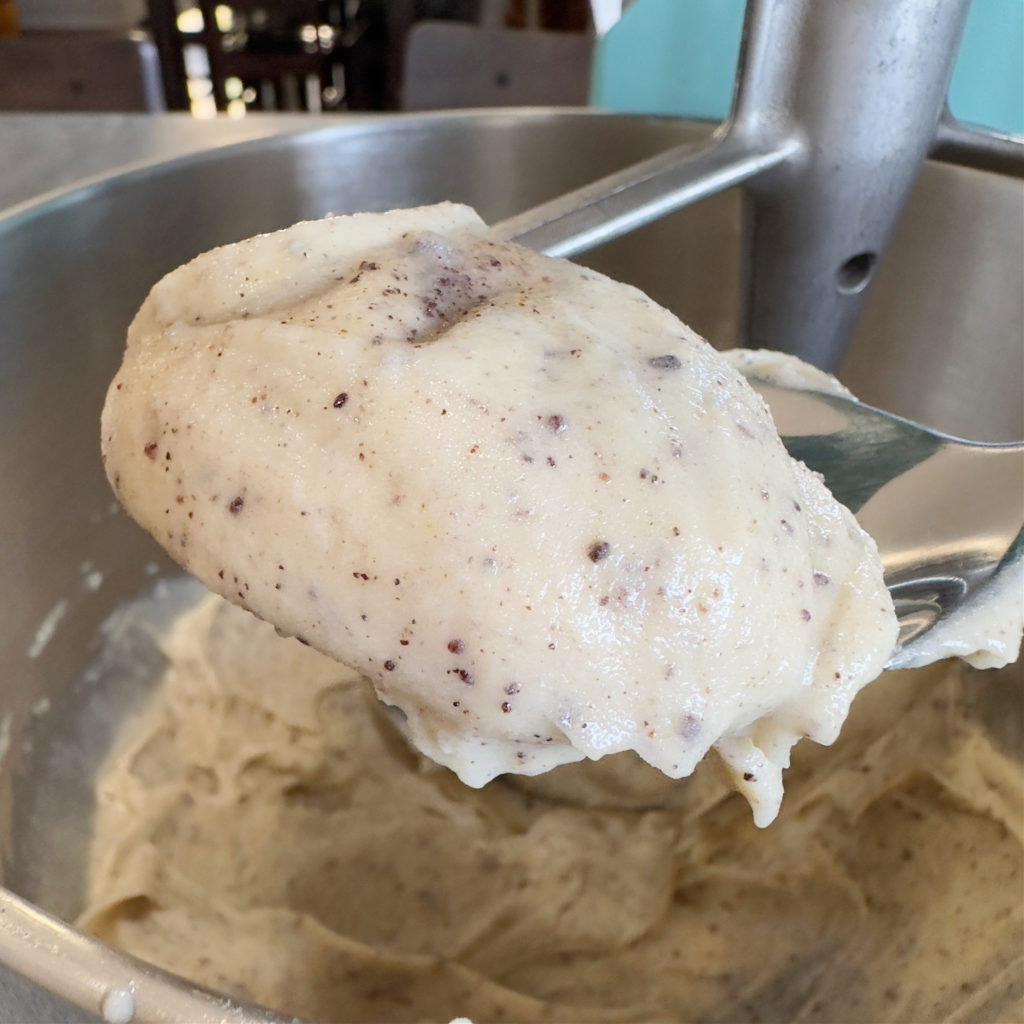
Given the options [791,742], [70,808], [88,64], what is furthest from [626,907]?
[88,64]

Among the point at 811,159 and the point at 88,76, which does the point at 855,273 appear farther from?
the point at 88,76

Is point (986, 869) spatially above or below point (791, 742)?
below

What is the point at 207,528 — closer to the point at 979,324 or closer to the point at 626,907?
the point at 626,907

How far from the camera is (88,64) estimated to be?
140cm

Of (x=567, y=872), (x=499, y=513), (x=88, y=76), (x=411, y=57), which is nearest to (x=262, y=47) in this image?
(x=88, y=76)

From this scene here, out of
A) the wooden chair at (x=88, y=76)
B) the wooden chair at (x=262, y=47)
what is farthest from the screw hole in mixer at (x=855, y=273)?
the wooden chair at (x=262, y=47)

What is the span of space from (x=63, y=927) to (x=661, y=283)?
598mm

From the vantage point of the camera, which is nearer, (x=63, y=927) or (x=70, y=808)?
(x=63, y=927)

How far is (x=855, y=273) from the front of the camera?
0.54 metres

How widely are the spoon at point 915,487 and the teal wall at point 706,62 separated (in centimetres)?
32

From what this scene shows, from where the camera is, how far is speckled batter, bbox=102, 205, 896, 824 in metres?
0.29

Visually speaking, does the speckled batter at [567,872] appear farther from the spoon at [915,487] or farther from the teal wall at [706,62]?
the teal wall at [706,62]

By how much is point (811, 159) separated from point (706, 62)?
0.31 meters

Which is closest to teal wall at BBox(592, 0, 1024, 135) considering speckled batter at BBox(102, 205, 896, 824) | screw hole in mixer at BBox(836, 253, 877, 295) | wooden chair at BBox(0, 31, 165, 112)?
screw hole in mixer at BBox(836, 253, 877, 295)
